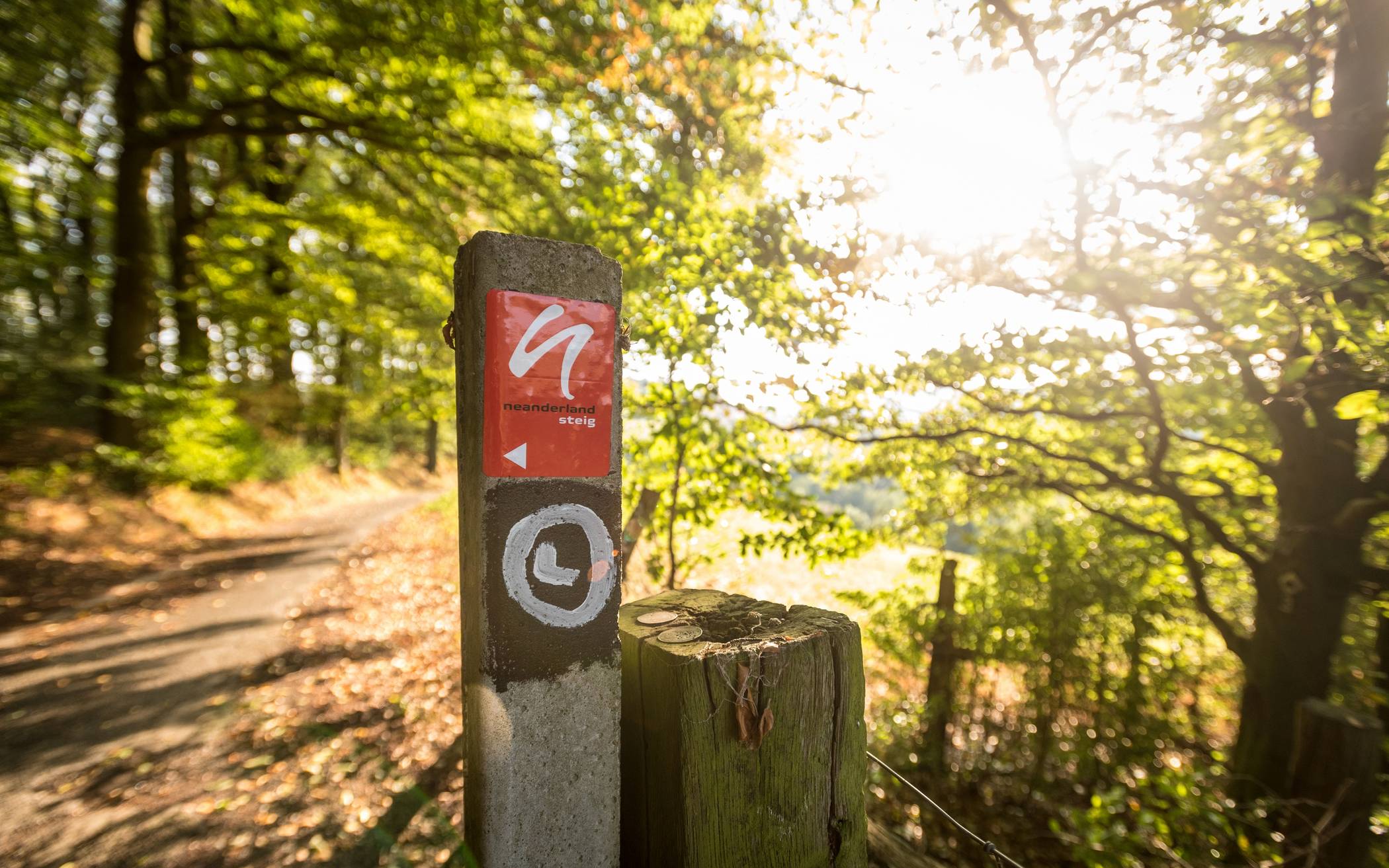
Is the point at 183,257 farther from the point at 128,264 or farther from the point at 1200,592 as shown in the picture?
the point at 1200,592

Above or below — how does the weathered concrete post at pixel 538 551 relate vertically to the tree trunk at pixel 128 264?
below

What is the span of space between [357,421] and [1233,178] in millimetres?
24832

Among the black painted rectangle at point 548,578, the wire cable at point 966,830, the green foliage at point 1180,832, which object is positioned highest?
the black painted rectangle at point 548,578

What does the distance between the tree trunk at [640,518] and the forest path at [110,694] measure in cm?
361

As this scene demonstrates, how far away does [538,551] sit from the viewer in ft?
5.54

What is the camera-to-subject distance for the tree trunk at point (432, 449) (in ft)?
85.7

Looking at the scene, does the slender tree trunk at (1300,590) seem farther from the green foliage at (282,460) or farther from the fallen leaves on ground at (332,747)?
the green foliage at (282,460)

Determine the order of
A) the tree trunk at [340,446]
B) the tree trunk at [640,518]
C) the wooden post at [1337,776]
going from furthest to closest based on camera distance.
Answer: the tree trunk at [340,446], the tree trunk at [640,518], the wooden post at [1337,776]

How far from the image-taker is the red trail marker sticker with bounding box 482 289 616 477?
5.35ft

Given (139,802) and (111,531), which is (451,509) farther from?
(139,802)

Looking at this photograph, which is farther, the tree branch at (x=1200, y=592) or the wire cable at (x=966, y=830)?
the tree branch at (x=1200, y=592)

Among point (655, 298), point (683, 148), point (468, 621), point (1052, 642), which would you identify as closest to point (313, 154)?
point (683, 148)

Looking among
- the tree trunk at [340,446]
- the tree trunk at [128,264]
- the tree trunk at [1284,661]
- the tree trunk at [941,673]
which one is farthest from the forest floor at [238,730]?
the tree trunk at [340,446]

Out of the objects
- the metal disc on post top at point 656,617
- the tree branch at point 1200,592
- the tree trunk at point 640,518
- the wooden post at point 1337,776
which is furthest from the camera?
the tree branch at point 1200,592
